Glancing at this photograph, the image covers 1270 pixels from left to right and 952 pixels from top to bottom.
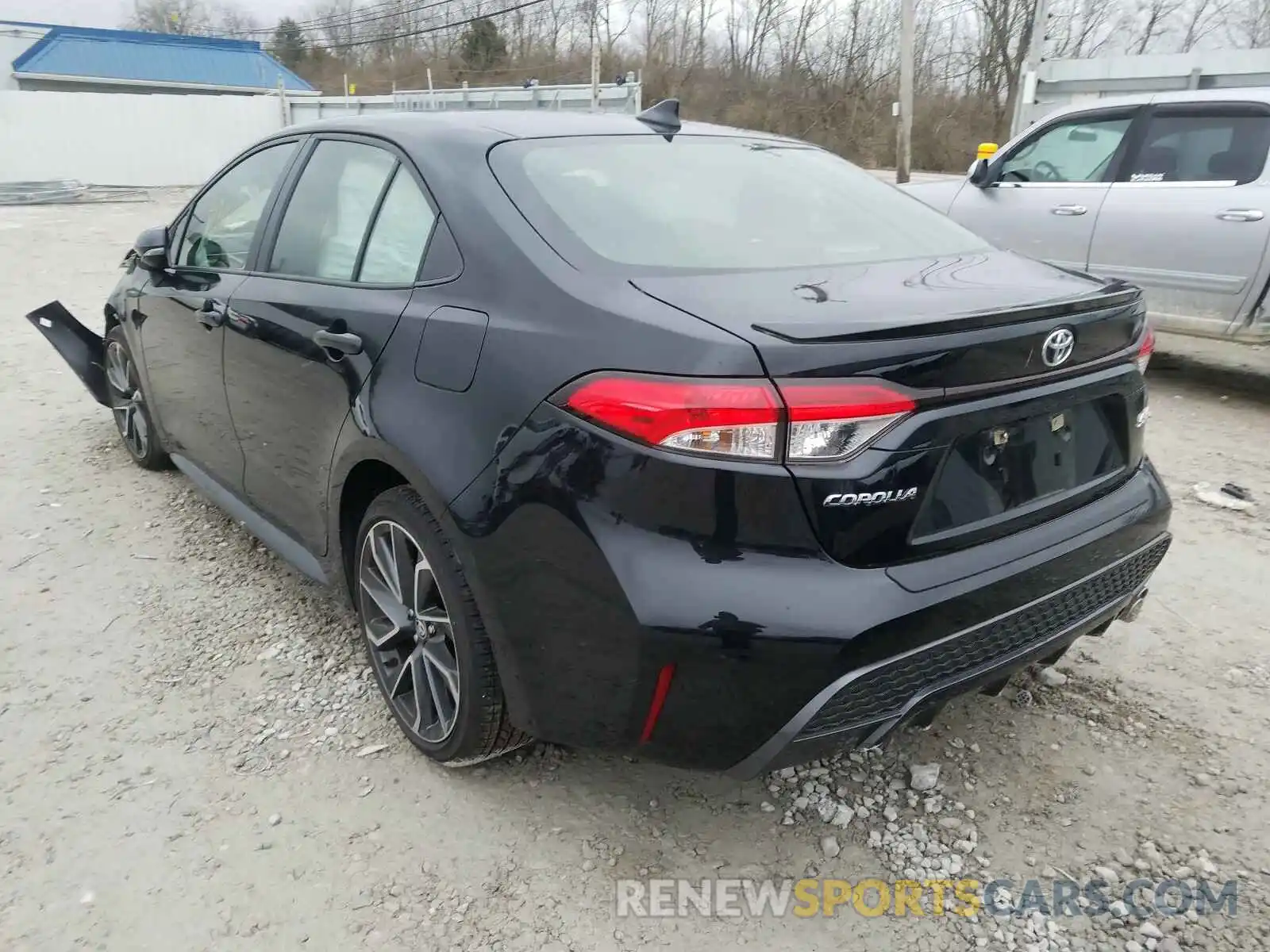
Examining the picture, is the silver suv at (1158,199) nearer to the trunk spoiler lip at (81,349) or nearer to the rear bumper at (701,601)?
the rear bumper at (701,601)

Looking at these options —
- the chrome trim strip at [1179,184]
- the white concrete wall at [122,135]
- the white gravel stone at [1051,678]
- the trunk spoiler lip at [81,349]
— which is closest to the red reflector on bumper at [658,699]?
the white gravel stone at [1051,678]

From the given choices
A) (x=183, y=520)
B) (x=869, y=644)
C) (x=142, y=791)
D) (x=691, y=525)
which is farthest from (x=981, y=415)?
(x=183, y=520)

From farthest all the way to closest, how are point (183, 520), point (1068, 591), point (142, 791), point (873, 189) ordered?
point (183, 520), point (873, 189), point (142, 791), point (1068, 591)

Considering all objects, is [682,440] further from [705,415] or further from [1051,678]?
[1051,678]

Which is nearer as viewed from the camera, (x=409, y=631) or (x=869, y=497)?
(x=869, y=497)

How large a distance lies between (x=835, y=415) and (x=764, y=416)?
13cm

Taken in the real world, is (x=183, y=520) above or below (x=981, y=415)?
below

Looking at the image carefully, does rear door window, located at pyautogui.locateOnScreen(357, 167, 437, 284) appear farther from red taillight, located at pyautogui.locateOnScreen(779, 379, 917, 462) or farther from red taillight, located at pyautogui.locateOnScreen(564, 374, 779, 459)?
red taillight, located at pyautogui.locateOnScreen(779, 379, 917, 462)

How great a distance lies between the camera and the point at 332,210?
2.85 metres

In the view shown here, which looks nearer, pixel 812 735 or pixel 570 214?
pixel 812 735

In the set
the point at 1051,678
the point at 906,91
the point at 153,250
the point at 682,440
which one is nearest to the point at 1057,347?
the point at 682,440

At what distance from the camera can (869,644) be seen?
70.4 inches

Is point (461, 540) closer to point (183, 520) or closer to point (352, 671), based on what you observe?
point (352, 671)

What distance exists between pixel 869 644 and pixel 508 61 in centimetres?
5530
